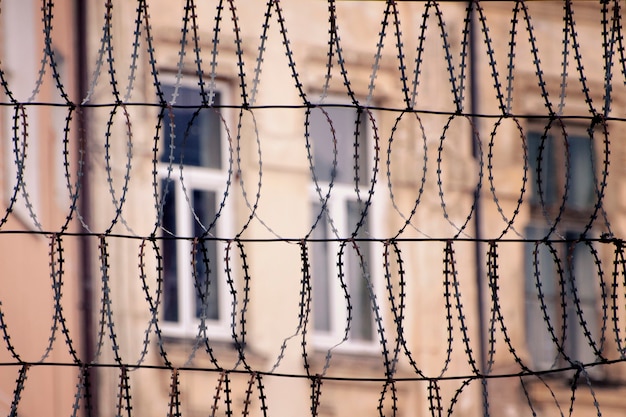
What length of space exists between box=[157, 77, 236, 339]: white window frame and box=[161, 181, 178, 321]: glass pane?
0.02 m

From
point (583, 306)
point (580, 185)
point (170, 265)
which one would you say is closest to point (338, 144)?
point (170, 265)

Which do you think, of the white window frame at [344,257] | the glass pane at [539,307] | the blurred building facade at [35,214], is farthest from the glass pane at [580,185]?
the blurred building facade at [35,214]

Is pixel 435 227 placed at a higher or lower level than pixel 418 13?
lower

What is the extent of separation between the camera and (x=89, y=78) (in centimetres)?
1334

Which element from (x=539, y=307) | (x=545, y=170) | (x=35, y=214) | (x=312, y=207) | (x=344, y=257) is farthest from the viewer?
(x=545, y=170)

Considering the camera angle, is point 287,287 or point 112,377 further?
point 287,287

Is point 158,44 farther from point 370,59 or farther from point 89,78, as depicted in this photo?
point 370,59

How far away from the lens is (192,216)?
1355cm

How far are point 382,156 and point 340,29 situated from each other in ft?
2.81

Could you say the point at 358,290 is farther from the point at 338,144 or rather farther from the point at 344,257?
the point at 338,144

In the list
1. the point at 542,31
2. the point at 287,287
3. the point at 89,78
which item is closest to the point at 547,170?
the point at 542,31

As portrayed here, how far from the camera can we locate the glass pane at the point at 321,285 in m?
14.1

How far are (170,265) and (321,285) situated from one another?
1038 mm

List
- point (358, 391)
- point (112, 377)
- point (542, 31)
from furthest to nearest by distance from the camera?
point (542, 31) → point (358, 391) → point (112, 377)
